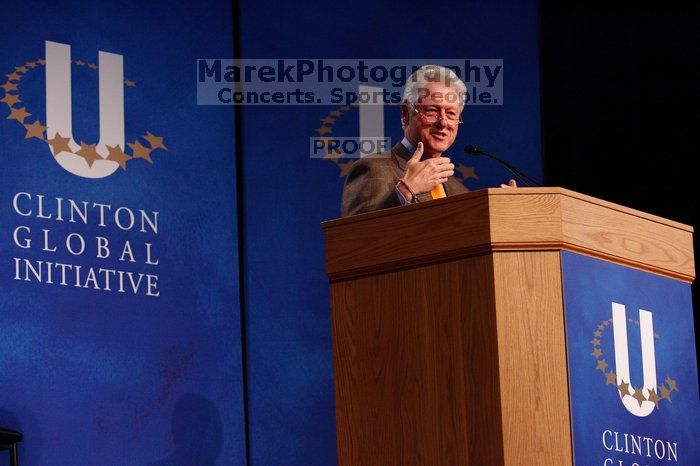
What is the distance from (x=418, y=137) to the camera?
3.77m

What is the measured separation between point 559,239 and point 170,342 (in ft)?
7.03

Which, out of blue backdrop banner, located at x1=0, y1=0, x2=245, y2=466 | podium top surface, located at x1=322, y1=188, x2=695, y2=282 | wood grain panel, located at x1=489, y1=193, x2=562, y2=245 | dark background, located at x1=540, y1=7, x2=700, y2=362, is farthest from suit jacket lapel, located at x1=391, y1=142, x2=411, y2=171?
dark background, located at x1=540, y1=7, x2=700, y2=362

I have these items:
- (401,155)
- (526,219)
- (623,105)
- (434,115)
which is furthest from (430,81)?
(623,105)

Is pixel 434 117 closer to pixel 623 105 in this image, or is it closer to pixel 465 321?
pixel 465 321

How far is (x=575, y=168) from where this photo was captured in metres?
5.23

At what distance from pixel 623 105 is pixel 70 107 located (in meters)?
2.42

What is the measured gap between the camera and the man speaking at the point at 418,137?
343 cm

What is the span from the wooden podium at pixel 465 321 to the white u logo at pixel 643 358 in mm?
133

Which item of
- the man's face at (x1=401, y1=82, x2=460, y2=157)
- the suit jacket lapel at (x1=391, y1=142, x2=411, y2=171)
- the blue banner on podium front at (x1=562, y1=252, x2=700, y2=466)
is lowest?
the blue banner on podium front at (x1=562, y1=252, x2=700, y2=466)

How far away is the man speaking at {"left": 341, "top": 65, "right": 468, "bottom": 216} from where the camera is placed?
3430 mm

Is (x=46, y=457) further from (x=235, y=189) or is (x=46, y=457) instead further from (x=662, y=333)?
(x=662, y=333)

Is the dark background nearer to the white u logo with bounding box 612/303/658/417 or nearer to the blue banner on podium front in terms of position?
the blue banner on podium front

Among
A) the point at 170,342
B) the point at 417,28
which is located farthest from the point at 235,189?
the point at 417,28

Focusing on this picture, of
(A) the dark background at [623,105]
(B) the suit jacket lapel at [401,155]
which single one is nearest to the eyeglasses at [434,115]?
(B) the suit jacket lapel at [401,155]
